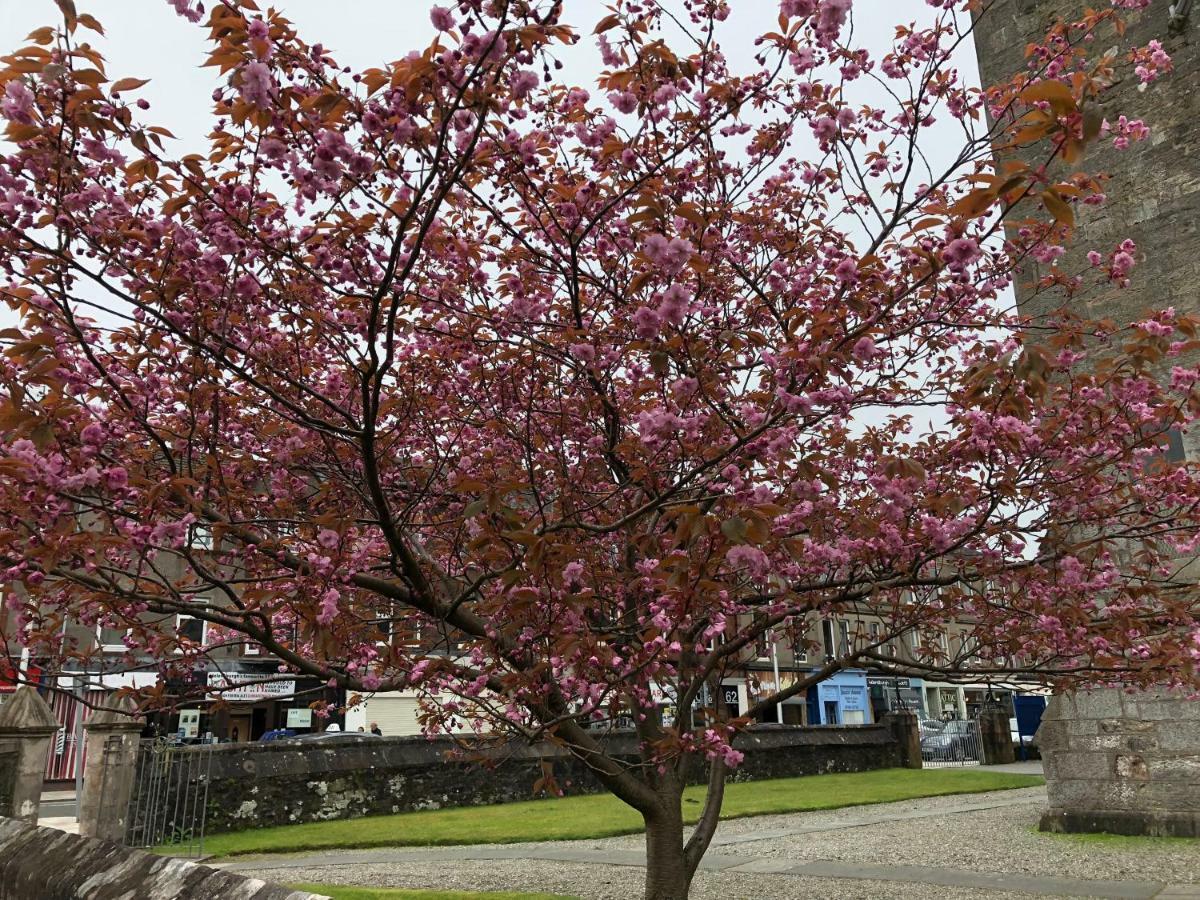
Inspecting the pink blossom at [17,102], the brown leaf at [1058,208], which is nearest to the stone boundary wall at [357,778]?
the pink blossom at [17,102]

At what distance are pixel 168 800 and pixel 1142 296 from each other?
51.0ft

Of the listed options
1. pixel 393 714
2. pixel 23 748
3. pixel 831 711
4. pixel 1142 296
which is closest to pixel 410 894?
pixel 23 748

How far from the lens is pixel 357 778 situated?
1527cm

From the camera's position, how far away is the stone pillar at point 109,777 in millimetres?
11602

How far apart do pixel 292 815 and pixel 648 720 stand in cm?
1016

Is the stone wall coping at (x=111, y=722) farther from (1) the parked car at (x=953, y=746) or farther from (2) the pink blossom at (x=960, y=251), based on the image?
(1) the parked car at (x=953, y=746)

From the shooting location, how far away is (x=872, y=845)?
12289 millimetres

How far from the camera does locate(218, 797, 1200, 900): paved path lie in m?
8.86

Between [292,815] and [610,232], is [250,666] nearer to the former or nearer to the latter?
[292,815]

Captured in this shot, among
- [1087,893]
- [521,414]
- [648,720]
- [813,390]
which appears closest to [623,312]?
[521,414]

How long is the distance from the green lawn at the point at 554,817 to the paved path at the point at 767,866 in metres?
0.53

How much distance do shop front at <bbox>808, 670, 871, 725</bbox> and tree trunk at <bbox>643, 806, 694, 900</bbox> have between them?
48.2 meters

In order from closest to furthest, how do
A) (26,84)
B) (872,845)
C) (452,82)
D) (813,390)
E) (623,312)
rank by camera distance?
(452,82)
(26,84)
(813,390)
(623,312)
(872,845)

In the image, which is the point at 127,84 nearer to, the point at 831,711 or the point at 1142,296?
the point at 1142,296
